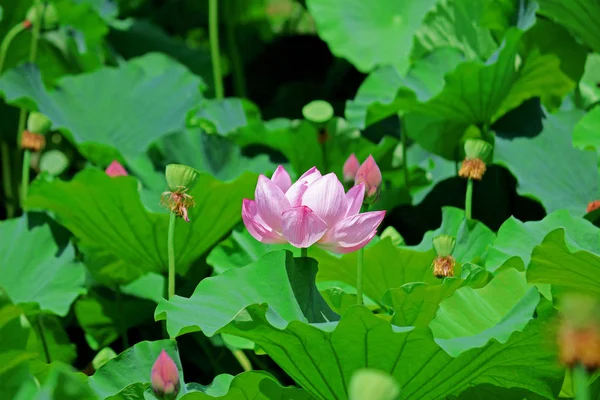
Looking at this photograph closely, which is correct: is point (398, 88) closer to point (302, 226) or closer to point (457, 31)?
point (457, 31)

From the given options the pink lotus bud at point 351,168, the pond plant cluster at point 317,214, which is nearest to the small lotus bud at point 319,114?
the pond plant cluster at point 317,214

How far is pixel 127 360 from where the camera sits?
118 centimetres

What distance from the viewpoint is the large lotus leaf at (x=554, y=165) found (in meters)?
1.68

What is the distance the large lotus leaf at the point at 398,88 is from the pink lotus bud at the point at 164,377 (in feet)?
2.74

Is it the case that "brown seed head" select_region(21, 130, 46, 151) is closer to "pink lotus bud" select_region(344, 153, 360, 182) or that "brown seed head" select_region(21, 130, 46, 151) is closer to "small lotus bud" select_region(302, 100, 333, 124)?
"small lotus bud" select_region(302, 100, 333, 124)

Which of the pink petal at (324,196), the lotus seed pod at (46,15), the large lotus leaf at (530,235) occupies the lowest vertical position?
the lotus seed pod at (46,15)

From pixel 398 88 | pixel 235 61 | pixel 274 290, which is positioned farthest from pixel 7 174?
pixel 274 290

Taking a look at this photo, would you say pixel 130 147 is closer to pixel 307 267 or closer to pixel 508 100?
pixel 508 100

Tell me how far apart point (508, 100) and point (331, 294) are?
2.36 ft

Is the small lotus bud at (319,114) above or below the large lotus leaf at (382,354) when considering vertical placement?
below

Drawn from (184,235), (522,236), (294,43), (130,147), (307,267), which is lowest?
(294,43)

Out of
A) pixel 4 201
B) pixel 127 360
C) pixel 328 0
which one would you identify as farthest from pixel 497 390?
pixel 4 201

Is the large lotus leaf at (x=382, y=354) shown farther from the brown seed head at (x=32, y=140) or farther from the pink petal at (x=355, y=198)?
the brown seed head at (x=32, y=140)

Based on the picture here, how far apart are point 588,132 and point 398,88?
0.32 meters
